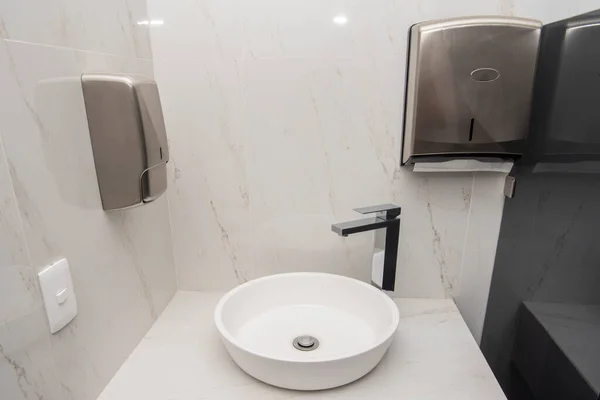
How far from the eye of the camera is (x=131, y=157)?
77 centimetres

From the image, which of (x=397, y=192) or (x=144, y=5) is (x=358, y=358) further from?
(x=144, y=5)

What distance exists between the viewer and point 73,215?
695 mm

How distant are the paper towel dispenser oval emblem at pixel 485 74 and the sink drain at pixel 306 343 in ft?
2.50

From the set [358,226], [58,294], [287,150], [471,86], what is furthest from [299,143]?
[58,294]

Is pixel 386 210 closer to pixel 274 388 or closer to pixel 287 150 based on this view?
pixel 287 150

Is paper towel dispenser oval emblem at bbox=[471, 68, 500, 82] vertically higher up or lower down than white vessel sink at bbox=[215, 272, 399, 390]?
higher up

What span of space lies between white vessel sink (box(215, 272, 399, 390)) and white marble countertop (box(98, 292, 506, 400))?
39 millimetres

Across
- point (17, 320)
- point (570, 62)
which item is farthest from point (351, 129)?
point (17, 320)

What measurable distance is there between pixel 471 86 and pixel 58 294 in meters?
0.98

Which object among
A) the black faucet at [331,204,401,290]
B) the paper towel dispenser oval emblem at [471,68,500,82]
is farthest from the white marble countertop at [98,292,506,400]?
the paper towel dispenser oval emblem at [471,68,500,82]

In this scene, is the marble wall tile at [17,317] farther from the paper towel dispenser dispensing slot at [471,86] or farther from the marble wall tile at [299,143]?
the paper towel dispenser dispensing slot at [471,86]

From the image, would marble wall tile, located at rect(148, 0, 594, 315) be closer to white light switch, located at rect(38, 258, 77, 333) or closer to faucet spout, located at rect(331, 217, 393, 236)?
faucet spout, located at rect(331, 217, 393, 236)

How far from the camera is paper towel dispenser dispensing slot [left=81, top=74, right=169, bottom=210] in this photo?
73 cm

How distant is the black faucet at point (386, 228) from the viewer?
3.21ft
